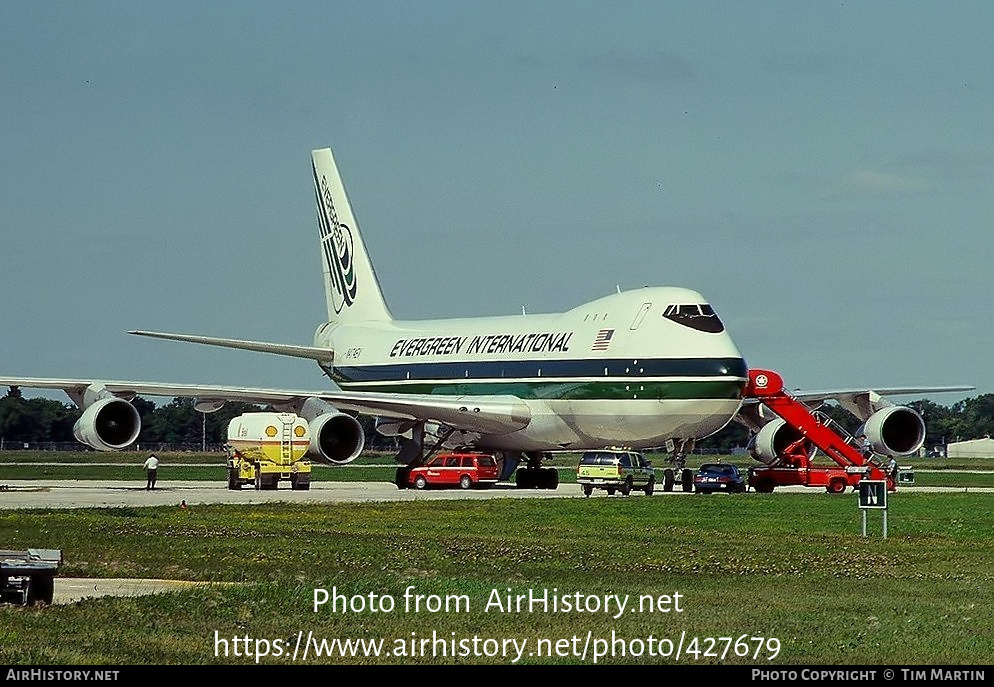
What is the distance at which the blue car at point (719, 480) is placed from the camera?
186ft

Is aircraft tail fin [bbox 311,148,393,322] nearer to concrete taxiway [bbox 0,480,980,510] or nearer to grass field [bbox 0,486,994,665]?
concrete taxiway [bbox 0,480,980,510]

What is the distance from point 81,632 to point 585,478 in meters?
35.4

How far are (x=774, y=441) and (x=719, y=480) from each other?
193 inches

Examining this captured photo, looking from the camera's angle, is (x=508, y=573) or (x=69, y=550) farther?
(x=69, y=550)

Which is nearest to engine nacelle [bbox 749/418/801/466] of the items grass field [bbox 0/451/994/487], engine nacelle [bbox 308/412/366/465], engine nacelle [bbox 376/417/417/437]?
grass field [bbox 0/451/994/487]

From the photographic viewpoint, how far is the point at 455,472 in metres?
57.6

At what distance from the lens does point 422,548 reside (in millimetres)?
28797

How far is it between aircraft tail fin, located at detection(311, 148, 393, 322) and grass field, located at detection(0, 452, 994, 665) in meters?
29.4

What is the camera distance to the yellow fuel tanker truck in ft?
185

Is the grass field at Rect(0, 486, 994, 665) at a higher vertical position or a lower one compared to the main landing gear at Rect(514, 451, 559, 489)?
lower

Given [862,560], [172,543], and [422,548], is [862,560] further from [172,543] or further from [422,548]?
[172,543]

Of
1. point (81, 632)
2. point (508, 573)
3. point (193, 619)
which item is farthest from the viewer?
point (508, 573)
